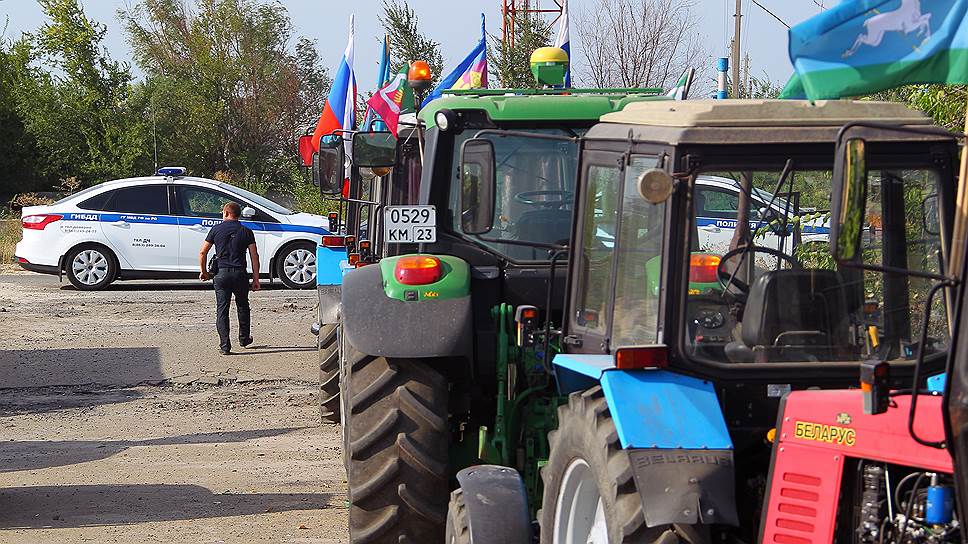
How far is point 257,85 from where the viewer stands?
4438 cm

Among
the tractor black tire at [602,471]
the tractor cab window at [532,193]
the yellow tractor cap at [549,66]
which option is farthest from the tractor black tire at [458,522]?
the yellow tractor cap at [549,66]

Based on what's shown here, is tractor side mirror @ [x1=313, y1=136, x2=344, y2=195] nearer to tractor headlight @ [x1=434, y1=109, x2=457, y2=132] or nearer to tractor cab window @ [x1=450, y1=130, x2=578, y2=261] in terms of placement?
tractor headlight @ [x1=434, y1=109, x2=457, y2=132]

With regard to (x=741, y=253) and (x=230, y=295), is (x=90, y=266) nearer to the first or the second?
(x=230, y=295)

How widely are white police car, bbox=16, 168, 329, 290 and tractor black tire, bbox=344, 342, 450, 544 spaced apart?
1438 centimetres

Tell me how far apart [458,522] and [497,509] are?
210 millimetres

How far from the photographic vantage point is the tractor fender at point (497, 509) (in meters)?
4.95

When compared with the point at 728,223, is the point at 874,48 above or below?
above

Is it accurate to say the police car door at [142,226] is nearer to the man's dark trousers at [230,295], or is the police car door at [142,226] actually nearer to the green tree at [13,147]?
the man's dark trousers at [230,295]

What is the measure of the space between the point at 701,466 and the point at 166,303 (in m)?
15.5

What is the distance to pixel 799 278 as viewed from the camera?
4.46m

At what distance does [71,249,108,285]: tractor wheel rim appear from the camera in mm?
20516

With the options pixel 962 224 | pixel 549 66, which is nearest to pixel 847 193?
pixel 962 224

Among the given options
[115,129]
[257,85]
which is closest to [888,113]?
[115,129]

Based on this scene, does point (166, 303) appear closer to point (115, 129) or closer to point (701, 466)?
point (701, 466)
